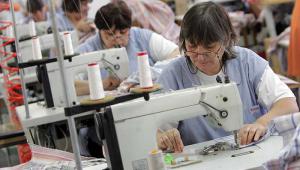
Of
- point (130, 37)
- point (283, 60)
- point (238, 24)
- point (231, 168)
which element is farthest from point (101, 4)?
point (238, 24)

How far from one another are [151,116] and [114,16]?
171cm

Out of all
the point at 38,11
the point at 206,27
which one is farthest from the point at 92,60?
the point at 38,11

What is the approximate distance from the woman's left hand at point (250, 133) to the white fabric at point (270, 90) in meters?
0.27

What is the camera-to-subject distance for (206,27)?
2.41 m

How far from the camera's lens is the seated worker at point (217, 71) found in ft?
7.98

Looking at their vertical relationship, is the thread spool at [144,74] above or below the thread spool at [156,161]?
above

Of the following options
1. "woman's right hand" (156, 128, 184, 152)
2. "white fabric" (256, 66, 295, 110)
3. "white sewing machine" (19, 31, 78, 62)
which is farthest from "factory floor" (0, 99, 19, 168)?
"white fabric" (256, 66, 295, 110)

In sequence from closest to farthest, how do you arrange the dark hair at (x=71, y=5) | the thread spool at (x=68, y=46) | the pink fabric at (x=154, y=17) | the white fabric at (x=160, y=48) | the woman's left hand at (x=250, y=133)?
the woman's left hand at (x=250, y=133), the thread spool at (x=68, y=46), the white fabric at (x=160, y=48), the dark hair at (x=71, y=5), the pink fabric at (x=154, y=17)

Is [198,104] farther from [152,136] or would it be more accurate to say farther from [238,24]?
[238,24]

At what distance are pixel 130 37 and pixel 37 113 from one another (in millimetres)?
975

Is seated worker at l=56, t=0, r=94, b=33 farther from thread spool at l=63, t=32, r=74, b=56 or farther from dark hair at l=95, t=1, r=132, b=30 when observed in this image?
thread spool at l=63, t=32, r=74, b=56

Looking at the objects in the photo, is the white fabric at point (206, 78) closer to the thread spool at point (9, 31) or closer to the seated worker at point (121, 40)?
the seated worker at point (121, 40)

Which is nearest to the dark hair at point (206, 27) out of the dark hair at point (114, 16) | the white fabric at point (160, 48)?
the dark hair at point (114, 16)

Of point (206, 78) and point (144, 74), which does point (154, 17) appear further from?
point (144, 74)
